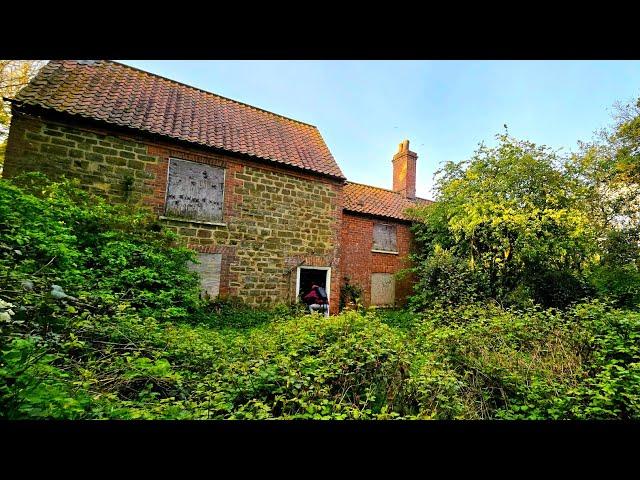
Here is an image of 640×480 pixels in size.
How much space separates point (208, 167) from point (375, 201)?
8.26 meters

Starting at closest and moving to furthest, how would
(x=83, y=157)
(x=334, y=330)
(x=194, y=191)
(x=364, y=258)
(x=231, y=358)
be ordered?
(x=231, y=358)
(x=334, y=330)
(x=83, y=157)
(x=194, y=191)
(x=364, y=258)

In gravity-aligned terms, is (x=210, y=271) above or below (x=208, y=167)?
below

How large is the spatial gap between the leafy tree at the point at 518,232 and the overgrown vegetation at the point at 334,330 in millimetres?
51

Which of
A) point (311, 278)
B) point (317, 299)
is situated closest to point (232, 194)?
point (317, 299)

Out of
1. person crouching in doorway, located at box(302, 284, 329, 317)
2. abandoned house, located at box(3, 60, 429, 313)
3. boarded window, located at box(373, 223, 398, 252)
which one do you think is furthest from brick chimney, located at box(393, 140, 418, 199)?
person crouching in doorway, located at box(302, 284, 329, 317)

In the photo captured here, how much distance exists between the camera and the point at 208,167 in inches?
366

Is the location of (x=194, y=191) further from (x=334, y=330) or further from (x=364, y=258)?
(x=364, y=258)

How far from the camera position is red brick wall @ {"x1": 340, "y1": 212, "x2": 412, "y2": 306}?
1301cm

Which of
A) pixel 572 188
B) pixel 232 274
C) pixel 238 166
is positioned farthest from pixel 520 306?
pixel 238 166

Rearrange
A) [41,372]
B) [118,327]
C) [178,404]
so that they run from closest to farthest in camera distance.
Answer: [41,372] < [178,404] < [118,327]
